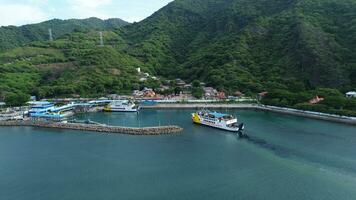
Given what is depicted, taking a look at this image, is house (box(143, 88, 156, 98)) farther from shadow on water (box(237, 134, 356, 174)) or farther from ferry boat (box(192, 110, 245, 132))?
shadow on water (box(237, 134, 356, 174))

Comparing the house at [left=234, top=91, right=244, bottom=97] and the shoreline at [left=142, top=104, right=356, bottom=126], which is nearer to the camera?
the shoreline at [left=142, top=104, right=356, bottom=126]

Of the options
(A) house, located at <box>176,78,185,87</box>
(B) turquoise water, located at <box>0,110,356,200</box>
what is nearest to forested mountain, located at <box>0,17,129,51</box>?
(A) house, located at <box>176,78,185,87</box>

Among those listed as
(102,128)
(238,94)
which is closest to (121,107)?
(102,128)

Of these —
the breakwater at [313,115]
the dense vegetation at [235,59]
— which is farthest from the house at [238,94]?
the breakwater at [313,115]

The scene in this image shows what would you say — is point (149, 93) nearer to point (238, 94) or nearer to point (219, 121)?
point (238, 94)

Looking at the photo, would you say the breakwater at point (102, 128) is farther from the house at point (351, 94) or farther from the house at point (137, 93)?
the house at point (351, 94)
